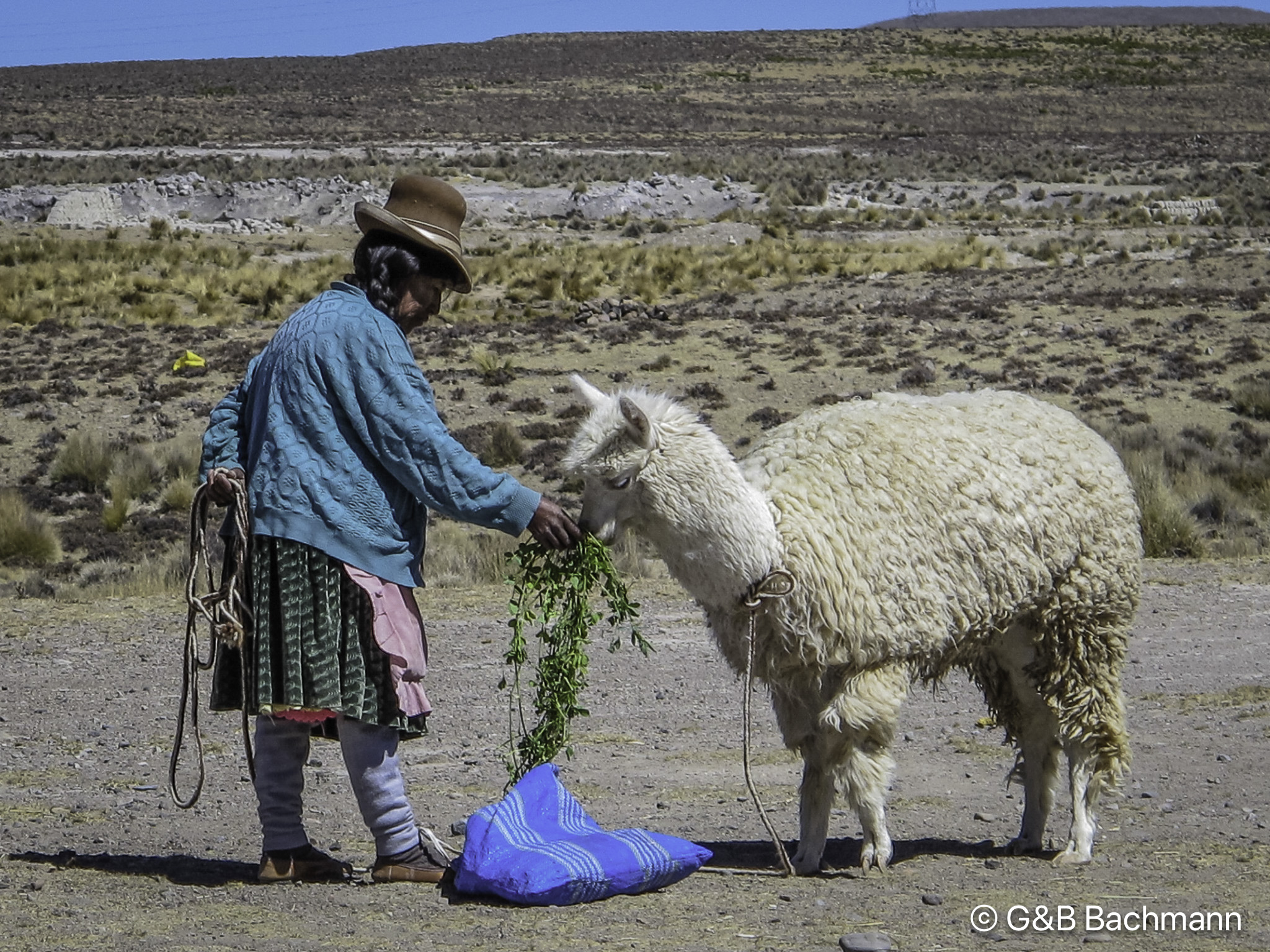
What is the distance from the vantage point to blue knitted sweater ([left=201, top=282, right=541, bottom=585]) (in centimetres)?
393

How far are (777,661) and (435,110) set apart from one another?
276 ft

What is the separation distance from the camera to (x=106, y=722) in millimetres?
6801

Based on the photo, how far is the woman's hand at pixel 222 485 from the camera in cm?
401

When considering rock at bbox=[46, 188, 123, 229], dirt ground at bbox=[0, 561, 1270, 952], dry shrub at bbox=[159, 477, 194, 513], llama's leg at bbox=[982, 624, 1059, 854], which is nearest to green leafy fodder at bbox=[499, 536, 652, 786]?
dirt ground at bbox=[0, 561, 1270, 952]

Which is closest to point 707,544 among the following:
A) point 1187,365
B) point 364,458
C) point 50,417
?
point 364,458

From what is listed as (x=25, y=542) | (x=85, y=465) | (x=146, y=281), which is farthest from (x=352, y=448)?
(x=146, y=281)

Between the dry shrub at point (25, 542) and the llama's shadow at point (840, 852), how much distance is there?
8.68m

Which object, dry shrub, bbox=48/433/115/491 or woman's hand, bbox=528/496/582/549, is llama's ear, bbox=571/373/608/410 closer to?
woman's hand, bbox=528/496/582/549

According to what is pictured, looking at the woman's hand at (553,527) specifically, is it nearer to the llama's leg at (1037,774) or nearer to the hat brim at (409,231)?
the hat brim at (409,231)

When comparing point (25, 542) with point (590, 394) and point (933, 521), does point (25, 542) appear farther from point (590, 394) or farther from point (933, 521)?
point (933, 521)

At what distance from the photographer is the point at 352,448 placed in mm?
3984

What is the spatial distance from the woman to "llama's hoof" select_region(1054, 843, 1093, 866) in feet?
6.79

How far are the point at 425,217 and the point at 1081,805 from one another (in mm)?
2974

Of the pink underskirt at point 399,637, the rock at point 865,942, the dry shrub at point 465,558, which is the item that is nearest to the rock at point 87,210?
the dry shrub at point 465,558
